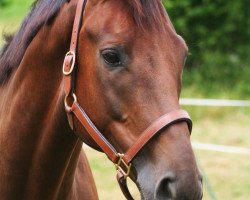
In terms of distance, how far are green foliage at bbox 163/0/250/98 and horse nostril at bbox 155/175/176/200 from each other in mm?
8412

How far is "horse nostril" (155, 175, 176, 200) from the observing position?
7.02 ft

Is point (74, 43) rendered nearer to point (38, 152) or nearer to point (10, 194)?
point (38, 152)

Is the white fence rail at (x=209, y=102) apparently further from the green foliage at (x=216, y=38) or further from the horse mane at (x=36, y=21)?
the horse mane at (x=36, y=21)

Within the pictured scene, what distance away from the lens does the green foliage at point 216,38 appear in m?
10.6

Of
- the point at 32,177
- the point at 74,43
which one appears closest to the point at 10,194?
the point at 32,177

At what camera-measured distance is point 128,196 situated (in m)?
2.47

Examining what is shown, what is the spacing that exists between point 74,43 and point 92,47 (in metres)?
0.10

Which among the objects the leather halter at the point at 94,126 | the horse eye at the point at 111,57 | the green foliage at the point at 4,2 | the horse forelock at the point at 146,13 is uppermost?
the horse forelock at the point at 146,13

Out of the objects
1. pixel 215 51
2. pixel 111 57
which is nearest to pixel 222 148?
→ pixel 215 51

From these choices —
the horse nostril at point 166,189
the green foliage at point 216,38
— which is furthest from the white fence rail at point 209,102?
the horse nostril at point 166,189

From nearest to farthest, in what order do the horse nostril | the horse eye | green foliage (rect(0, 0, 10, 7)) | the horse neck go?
the horse nostril, the horse eye, the horse neck, green foliage (rect(0, 0, 10, 7))

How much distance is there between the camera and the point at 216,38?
35.2 ft

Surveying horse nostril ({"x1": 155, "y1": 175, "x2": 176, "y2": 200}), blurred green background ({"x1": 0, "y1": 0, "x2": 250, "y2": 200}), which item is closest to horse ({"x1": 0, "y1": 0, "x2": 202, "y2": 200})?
horse nostril ({"x1": 155, "y1": 175, "x2": 176, "y2": 200})

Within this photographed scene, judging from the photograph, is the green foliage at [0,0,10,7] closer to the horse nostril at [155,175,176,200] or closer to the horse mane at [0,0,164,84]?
the horse mane at [0,0,164,84]
